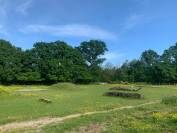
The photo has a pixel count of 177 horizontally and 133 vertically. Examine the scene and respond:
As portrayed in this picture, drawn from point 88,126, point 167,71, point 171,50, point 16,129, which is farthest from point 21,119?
point 171,50

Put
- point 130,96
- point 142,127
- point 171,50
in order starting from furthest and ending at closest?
point 171,50
point 130,96
point 142,127

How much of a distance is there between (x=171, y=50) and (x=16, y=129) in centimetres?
9307

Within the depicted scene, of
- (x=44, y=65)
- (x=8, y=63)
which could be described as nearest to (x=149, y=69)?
(x=44, y=65)

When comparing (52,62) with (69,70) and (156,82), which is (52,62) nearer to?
(69,70)

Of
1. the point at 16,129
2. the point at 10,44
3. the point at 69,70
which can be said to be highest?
the point at 10,44

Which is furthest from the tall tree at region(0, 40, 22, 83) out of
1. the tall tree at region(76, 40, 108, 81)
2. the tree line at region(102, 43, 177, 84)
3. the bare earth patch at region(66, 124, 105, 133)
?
the bare earth patch at region(66, 124, 105, 133)

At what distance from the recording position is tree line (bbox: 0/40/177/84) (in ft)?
276

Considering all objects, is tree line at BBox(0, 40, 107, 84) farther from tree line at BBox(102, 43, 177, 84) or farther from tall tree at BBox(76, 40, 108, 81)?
tree line at BBox(102, 43, 177, 84)

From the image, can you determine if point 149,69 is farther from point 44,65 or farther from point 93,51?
point 44,65

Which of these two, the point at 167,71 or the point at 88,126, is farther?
the point at 167,71

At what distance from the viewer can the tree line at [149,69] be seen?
322 ft

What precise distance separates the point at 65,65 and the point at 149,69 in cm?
2686

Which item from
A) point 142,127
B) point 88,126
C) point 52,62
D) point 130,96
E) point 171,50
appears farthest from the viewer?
point 171,50

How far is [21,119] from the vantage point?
746 inches
